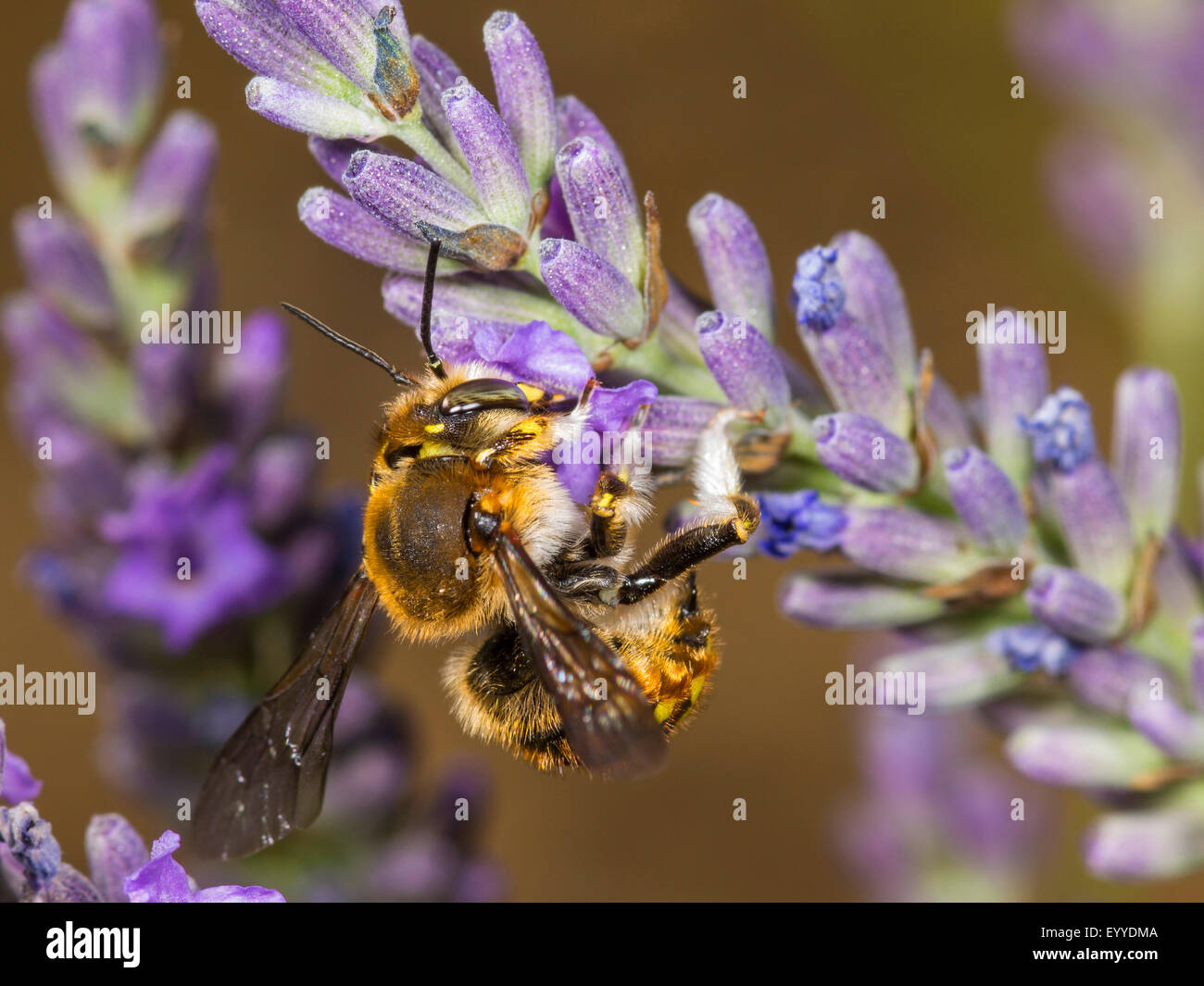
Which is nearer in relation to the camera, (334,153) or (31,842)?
(31,842)

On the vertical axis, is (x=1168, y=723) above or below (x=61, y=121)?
below

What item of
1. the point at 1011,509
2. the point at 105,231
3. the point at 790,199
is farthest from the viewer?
the point at 790,199

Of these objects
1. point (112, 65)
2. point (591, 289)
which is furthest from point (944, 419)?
point (112, 65)

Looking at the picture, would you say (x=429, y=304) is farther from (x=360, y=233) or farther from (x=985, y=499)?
(x=985, y=499)

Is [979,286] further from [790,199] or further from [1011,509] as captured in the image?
[1011,509]

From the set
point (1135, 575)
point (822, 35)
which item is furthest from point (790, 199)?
point (1135, 575)

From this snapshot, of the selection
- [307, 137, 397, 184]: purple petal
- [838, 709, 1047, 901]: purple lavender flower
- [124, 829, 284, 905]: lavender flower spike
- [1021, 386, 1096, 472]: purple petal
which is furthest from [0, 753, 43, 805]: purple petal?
[838, 709, 1047, 901]: purple lavender flower
